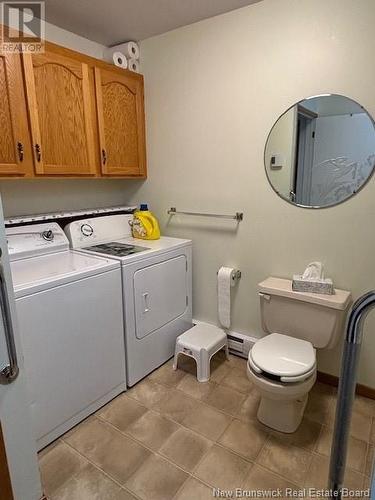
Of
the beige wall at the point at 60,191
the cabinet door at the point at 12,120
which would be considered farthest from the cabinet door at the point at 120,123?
the cabinet door at the point at 12,120

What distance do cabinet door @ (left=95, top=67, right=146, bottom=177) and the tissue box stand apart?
157cm

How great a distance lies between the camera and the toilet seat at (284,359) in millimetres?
1543

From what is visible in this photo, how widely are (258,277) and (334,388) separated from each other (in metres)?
0.89

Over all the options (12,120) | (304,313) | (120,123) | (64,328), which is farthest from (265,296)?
(12,120)

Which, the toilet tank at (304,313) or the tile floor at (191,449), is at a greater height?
the toilet tank at (304,313)

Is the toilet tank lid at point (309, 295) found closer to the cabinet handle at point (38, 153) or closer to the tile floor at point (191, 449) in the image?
the tile floor at point (191, 449)

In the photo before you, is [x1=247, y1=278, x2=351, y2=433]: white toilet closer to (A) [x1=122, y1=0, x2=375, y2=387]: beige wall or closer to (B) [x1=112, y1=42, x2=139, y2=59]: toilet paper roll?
(A) [x1=122, y1=0, x2=375, y2=387]: beige wall

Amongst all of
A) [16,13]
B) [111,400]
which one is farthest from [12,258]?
[16,13]

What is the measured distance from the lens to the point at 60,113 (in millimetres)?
1996

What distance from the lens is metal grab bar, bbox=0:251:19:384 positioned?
1.01 meters

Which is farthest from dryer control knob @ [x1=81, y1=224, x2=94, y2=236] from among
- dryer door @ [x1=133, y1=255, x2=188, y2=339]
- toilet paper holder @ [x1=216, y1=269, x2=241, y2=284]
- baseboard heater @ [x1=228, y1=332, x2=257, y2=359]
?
baseboard heater @ [x1=228, y1=332, x2=257, y2=359]

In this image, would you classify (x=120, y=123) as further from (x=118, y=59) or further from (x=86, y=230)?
(x=86, y=230)

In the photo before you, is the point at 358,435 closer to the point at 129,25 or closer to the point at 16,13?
the point at 129,25

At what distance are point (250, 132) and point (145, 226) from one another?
42.0 inches
